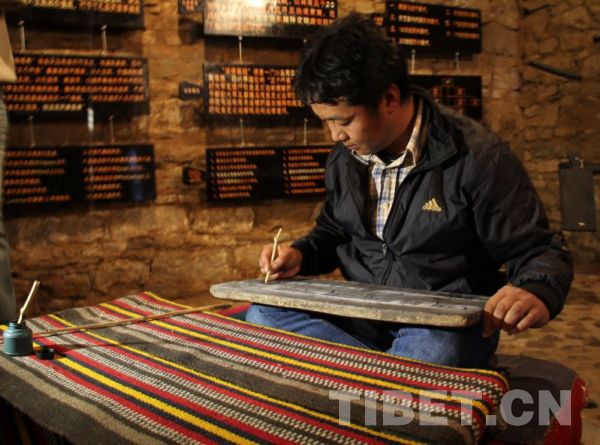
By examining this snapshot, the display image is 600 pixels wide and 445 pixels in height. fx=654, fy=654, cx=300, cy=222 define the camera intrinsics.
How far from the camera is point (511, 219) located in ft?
6.44

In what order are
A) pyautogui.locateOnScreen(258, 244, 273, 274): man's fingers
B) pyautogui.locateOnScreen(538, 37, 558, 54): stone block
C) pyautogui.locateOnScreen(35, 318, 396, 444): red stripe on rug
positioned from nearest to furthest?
pyautogui.locateOnScreen(35, 318, 396, 444): red stripe on rug → pyautogui.locateOnScreen(258, 244, 273, 274): man's fingers → pyautogui.locateOnScreen(538, 37, 558, 54): stone block

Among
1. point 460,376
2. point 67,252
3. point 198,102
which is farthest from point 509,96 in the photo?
point 460,376

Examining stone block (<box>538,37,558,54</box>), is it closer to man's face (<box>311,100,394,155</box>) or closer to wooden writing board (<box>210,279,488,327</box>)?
man's face (<box>311,100,394,155</box>)

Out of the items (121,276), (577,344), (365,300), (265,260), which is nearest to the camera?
(365,300)

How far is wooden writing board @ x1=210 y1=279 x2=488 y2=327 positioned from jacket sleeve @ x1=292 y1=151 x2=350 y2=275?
21cm

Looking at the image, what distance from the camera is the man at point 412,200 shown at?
1.95 m

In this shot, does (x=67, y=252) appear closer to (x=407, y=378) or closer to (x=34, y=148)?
(x=34, y=148)

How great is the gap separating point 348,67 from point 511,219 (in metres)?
0.67

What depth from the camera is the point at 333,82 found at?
195 cm

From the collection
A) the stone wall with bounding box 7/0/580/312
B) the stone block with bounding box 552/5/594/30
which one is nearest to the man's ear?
the stone wall with bounding box 7/0/580/312

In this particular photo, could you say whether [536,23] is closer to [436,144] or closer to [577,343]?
[577,343]

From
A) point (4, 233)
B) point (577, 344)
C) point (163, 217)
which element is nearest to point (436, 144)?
point (4, 233)

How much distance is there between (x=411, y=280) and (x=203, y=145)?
275 centimetres

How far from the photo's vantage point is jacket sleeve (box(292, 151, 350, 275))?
7.81ft
